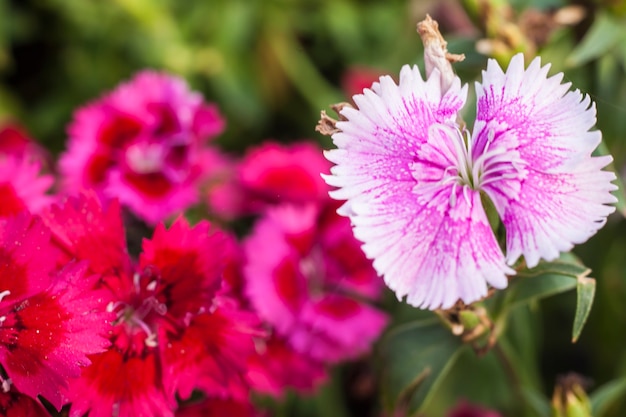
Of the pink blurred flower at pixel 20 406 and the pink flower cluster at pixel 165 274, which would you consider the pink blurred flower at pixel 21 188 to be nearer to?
the pink flower cluster at pixel 165 274

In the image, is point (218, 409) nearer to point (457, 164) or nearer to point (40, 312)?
point (40, 312)

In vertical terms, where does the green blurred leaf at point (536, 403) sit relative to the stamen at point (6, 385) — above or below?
below

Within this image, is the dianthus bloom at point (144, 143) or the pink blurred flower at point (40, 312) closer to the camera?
the pink blurred flower at point (40, 312)

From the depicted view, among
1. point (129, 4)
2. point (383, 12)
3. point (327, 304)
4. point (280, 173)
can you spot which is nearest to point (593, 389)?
point (327, 304)

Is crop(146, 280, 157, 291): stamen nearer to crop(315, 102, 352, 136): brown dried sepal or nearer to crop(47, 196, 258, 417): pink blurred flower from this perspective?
crop(47, 196, 258, 417): pink blurred flower

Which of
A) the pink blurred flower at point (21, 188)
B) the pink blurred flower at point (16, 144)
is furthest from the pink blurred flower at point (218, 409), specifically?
the pink blurred flower at point (16, 144)

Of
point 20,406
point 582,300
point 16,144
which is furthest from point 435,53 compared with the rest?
point 16,144

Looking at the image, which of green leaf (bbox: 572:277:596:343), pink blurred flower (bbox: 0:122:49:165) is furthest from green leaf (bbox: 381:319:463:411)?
pink blurred flower (bbox: 0:122:49:165)
